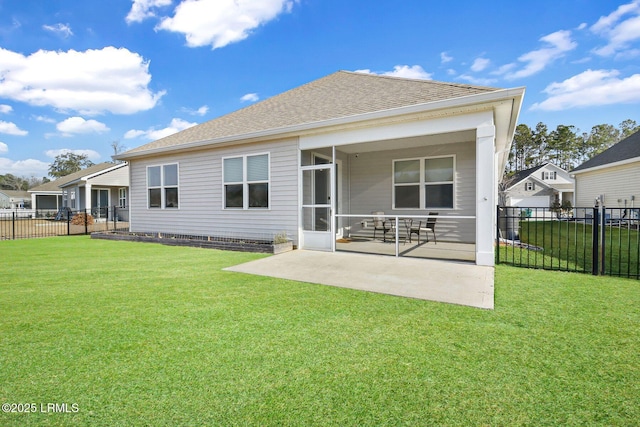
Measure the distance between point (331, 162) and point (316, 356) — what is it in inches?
249

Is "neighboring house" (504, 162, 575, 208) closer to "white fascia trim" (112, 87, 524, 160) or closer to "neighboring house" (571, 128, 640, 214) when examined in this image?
"neighboring house" (571, 128, 640, 214)

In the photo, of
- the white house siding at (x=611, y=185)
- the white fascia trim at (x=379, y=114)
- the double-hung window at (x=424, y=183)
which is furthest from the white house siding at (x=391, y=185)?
the white house siding at (x=611, y=185)

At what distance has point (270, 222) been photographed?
8.37 metres

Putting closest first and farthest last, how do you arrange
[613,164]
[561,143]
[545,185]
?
[613,164], [545,185], [561,143]

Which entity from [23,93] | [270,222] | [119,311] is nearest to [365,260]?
[270,222]

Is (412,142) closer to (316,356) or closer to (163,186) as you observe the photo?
(316,356)

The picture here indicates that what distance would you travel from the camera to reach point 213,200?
941cm

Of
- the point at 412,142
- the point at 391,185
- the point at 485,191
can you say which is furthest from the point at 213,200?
the point at 485,191

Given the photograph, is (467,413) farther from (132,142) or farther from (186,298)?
(132,142)

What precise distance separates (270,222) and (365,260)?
3.19 meters

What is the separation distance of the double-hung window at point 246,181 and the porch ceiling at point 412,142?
7.98ft

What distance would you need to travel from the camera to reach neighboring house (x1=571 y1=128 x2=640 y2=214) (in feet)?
46.2

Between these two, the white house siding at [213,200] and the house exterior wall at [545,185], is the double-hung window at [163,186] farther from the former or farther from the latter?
the house exterior wall at [545,185]

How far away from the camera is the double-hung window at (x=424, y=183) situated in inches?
340
